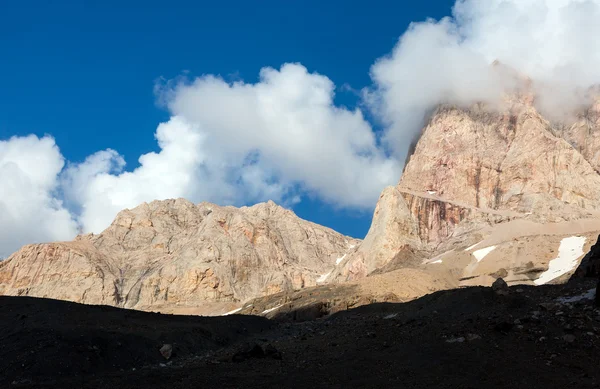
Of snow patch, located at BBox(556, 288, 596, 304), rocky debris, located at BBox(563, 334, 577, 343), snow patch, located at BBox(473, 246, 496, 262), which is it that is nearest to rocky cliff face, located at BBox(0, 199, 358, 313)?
snow patch, located at BBox(473, 246, 496, 262)

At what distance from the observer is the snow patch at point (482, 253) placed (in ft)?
264

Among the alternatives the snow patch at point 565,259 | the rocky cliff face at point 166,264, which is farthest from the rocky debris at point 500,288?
the rocky cliff face at point 166,264

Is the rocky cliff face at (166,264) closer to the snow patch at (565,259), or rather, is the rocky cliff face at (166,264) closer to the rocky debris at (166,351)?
the snow patch at (565,259)

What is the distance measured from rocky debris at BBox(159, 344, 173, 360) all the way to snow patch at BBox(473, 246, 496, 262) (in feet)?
205

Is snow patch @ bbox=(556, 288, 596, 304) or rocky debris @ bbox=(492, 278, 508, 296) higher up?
rocky debris @ bbox=(492, 278, 508, 296)

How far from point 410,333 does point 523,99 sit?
124 m

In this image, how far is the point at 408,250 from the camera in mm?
96500

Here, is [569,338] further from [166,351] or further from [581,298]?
[166,351]

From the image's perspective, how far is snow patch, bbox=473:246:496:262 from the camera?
80494mm

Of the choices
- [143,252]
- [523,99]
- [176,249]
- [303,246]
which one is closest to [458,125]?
[523,99]

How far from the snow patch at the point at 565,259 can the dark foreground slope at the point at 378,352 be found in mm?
42385

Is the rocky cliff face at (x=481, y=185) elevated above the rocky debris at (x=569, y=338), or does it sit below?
above

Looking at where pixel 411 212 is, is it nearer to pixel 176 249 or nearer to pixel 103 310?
pixel 176 249

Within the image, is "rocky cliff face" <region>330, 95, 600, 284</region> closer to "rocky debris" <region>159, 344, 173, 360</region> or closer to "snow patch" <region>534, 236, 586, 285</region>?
"snow patch" <region>534, 236, 586, 285</region>
